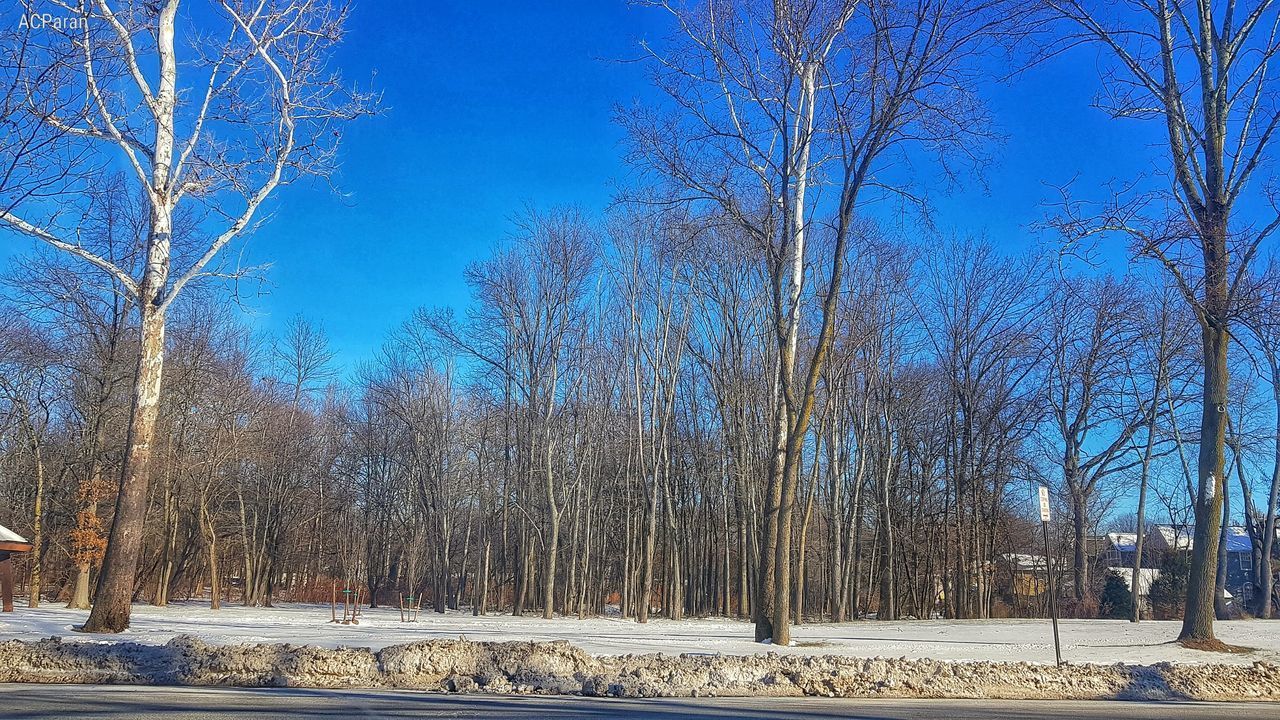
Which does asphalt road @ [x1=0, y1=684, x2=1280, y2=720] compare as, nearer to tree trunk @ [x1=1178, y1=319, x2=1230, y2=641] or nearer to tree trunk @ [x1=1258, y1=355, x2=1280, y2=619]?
tree trunk @ [x1=1178, y1=319, x2=1230, y2=641]

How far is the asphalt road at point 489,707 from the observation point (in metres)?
7.47

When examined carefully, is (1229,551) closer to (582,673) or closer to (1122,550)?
(1122,550)

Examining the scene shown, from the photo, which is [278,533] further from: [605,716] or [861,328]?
[605,716]

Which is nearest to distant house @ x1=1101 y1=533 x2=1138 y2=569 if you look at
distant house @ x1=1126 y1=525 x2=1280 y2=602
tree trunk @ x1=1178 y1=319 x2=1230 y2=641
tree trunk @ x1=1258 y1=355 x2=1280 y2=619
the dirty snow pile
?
distant house @ x1=1126 y1=525 x2=1280 y2=602

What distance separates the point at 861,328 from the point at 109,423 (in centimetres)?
2621

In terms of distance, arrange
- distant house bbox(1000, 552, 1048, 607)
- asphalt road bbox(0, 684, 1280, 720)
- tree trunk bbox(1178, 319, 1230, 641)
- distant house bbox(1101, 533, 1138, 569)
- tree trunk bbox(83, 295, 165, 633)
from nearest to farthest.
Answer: asphalt road bbox(0, 684, 1280, 720)
tree trunk bbox(83, 295, 165, 633)
tree trunk bbox(1178, 319, 1230, 641)
distant house bbox(1000, 552, 1048, 607)
distant house bbox(1101, 533, 1138, 569)

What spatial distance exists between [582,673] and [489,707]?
2.09 meters

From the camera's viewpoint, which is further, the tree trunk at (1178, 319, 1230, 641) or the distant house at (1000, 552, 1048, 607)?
the distant house at (1000, 552, 1048, 607)

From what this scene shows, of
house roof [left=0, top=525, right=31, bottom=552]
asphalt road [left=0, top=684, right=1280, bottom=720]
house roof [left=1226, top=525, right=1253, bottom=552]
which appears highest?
house roof [left=1226, top=525, right=1253, bottom=552]

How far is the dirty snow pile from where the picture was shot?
986 centimetres

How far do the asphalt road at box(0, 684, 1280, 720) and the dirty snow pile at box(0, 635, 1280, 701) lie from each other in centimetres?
54

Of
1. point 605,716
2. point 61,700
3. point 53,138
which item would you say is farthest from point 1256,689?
point 53,138

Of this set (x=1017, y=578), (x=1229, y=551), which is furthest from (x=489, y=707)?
(x=1229, y=551)

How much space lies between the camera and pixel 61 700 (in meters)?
7.88
